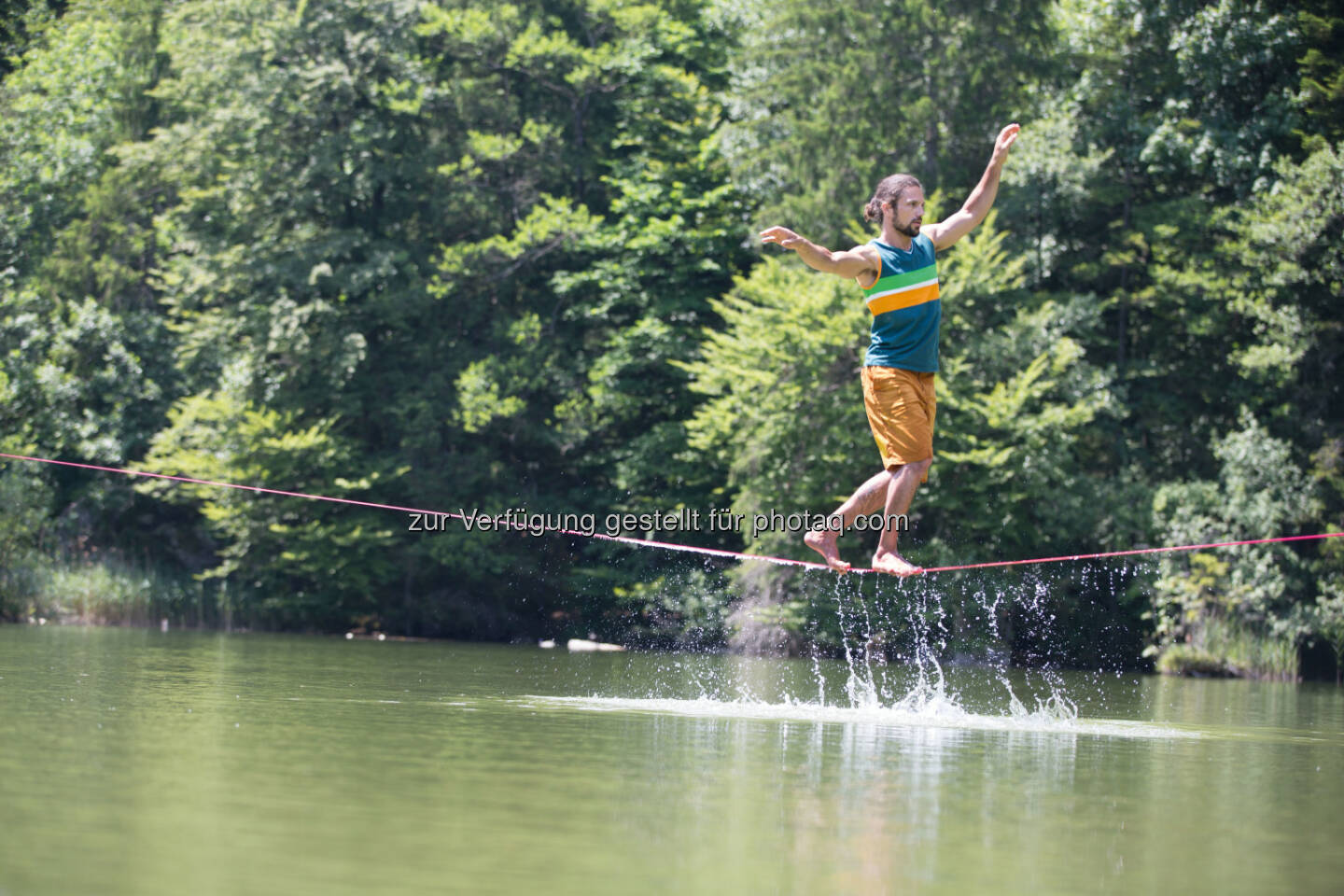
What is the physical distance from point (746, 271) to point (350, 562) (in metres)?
9.29

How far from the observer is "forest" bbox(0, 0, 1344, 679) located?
76.0 feet

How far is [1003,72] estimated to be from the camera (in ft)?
83.0

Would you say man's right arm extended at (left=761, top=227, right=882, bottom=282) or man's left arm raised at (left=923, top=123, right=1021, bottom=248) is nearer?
man's right arm extended at (left=761, top=227, right=882, bottom=282)

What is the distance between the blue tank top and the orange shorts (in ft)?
0.24

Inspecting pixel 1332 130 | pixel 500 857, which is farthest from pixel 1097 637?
pixel 500 857

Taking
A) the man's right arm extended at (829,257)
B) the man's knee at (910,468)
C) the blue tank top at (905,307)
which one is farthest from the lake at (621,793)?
the man's right arm extended at (829,257)

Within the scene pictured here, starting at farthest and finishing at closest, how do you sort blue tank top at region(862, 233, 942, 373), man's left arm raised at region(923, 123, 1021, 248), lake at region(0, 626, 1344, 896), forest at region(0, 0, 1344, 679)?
forest at region(0, 0, 1344, 679) → man's left arm raised at region(923, 123, 1021, 248) → blue tank top at region(862, 233, 942, 373) → lake at region(0, 626, 1344, 896)

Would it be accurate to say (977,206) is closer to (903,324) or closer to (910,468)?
(903,324)

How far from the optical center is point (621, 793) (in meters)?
6.45

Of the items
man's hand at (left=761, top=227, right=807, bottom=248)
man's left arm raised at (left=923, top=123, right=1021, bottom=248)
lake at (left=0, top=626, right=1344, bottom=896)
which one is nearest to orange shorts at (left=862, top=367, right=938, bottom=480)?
man's left arm raised at (left=923, top=123, right=1021, bottom=248)

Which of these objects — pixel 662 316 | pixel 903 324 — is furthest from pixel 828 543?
pixel 662 316

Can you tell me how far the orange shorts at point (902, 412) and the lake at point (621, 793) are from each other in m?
1.75

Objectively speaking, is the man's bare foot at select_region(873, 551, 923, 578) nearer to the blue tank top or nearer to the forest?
the blue tank top

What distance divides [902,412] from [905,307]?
0.63 metres
